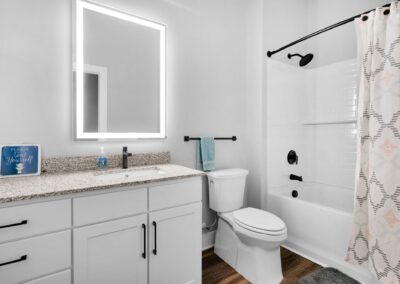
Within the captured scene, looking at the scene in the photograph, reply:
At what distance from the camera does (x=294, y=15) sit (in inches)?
103

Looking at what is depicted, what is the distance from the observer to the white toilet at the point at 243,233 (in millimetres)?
1633

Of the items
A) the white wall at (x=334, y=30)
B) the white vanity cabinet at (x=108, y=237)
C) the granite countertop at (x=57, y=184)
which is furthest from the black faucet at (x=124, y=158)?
the white wall at (x=334, y=30)

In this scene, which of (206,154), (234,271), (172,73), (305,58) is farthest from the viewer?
(305,58)

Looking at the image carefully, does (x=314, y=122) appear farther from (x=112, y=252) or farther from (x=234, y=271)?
(x=112, y=252)

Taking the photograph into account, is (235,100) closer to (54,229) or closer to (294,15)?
(294,15)

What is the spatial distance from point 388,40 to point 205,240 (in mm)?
2120

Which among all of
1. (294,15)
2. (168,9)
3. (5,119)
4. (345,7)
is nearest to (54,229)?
(5,119)

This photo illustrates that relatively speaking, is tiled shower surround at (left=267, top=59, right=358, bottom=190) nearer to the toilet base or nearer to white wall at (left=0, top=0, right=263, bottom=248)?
white wall at (left=0, top=0, right=263, bottom=248)

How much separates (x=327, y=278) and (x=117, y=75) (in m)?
2.24

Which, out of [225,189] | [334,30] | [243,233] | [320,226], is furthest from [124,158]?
[334,30]

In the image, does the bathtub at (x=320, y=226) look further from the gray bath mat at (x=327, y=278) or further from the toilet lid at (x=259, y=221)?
the toilet lid at (x=259, y=221)

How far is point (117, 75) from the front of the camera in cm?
174

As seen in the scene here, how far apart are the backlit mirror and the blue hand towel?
0.39 m

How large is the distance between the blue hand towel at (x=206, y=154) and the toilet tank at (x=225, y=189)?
0.33ft
